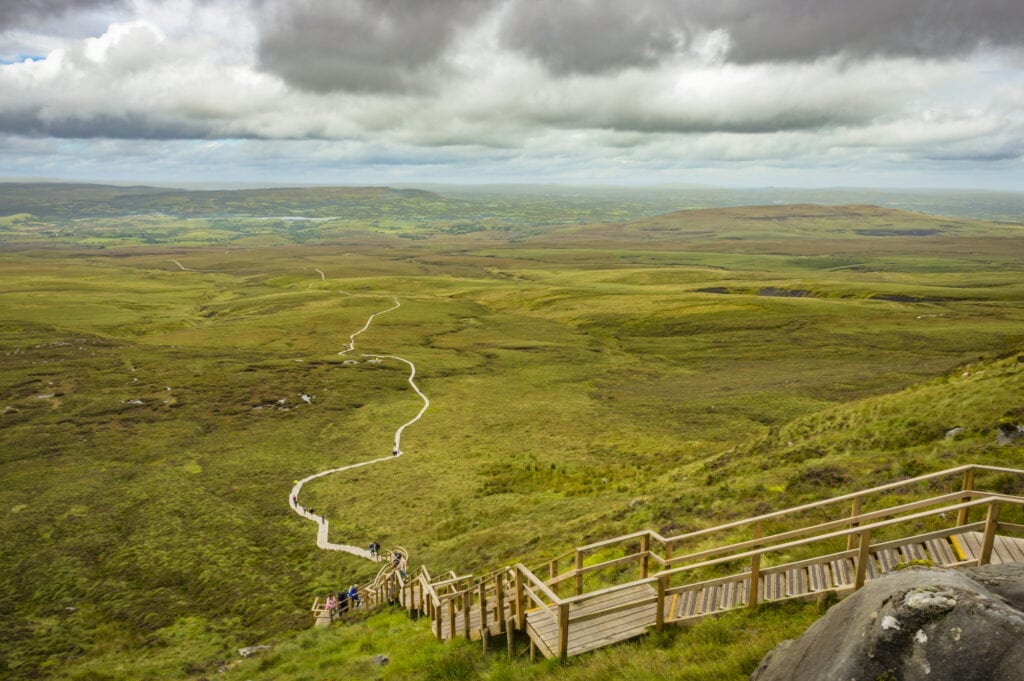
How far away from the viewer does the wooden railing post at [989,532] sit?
10.7 meters

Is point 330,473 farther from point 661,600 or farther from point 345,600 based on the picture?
point 661,600

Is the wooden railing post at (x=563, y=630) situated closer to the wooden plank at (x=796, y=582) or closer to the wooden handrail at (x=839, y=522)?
the wooden handrail at (x=839, y=522)

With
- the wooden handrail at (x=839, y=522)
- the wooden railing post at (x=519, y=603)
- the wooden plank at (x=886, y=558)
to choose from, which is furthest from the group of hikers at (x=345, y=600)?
the wooden plank at (x=886, y=558)

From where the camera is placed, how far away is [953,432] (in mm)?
24812

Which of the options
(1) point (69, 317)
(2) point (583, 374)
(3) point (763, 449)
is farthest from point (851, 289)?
A: (1) point (69, 317)

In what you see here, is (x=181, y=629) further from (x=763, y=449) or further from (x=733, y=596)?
(x=763, y=449)

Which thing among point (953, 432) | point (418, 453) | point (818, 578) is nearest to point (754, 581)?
point (818, 578)

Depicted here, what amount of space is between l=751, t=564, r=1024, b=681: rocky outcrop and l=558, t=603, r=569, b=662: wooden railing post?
4.74m

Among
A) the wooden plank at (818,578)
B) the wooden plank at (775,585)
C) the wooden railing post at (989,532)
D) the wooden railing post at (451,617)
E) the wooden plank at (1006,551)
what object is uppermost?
the wooden railing post at (989,532)

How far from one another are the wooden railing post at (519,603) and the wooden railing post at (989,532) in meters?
9.24

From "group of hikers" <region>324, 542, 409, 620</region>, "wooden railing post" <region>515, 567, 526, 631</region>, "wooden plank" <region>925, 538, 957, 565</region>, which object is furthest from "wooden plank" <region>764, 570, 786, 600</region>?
"group of hikers" <region>324, 542, 409, 620</region>

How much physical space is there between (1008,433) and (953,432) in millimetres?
2747

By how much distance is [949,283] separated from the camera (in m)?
182

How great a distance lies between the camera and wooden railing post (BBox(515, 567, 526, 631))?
13.4 meters
